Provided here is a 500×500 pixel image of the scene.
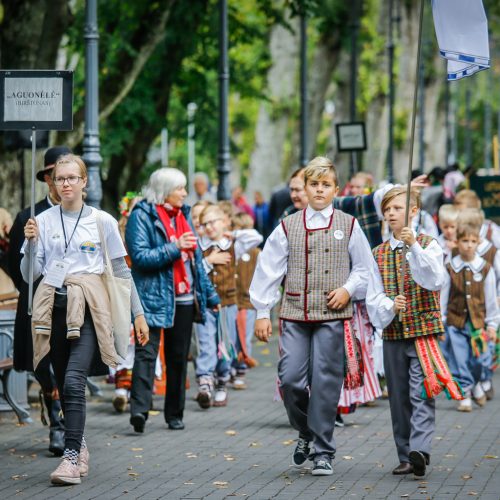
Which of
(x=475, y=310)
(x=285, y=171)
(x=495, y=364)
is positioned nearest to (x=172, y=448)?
(x=475, y=310)

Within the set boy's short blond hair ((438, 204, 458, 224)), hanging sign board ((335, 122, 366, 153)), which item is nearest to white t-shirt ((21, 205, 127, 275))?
boy's short blond hair ((438, 204, 458, 224))

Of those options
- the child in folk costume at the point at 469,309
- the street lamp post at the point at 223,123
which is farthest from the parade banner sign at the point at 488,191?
the child in folk costume at the point at 469,309

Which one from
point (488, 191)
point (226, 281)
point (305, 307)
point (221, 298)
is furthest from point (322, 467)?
point (488, 191)

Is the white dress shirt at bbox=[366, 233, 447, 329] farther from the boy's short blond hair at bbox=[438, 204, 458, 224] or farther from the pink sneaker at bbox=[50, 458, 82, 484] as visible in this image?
the boy's short blond hair at bbox=[438, 204, 458, 224]

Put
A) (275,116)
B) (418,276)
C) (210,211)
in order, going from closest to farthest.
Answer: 1. (418,276)
2. (210,211)
3. (275,116)

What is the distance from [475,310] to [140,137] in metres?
13.1

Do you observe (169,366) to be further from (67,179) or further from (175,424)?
(67,179)

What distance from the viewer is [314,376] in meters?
9.00

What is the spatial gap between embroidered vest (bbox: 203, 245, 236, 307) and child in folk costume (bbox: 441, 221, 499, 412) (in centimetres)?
222

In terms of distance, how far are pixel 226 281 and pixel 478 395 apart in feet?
8.87

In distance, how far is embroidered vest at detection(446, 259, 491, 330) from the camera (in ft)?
41.6

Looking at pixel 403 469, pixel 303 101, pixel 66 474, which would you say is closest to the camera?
pixel 66 474

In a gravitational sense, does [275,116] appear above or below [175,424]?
above

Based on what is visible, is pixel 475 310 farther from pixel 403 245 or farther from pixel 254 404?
pixel 403 245
